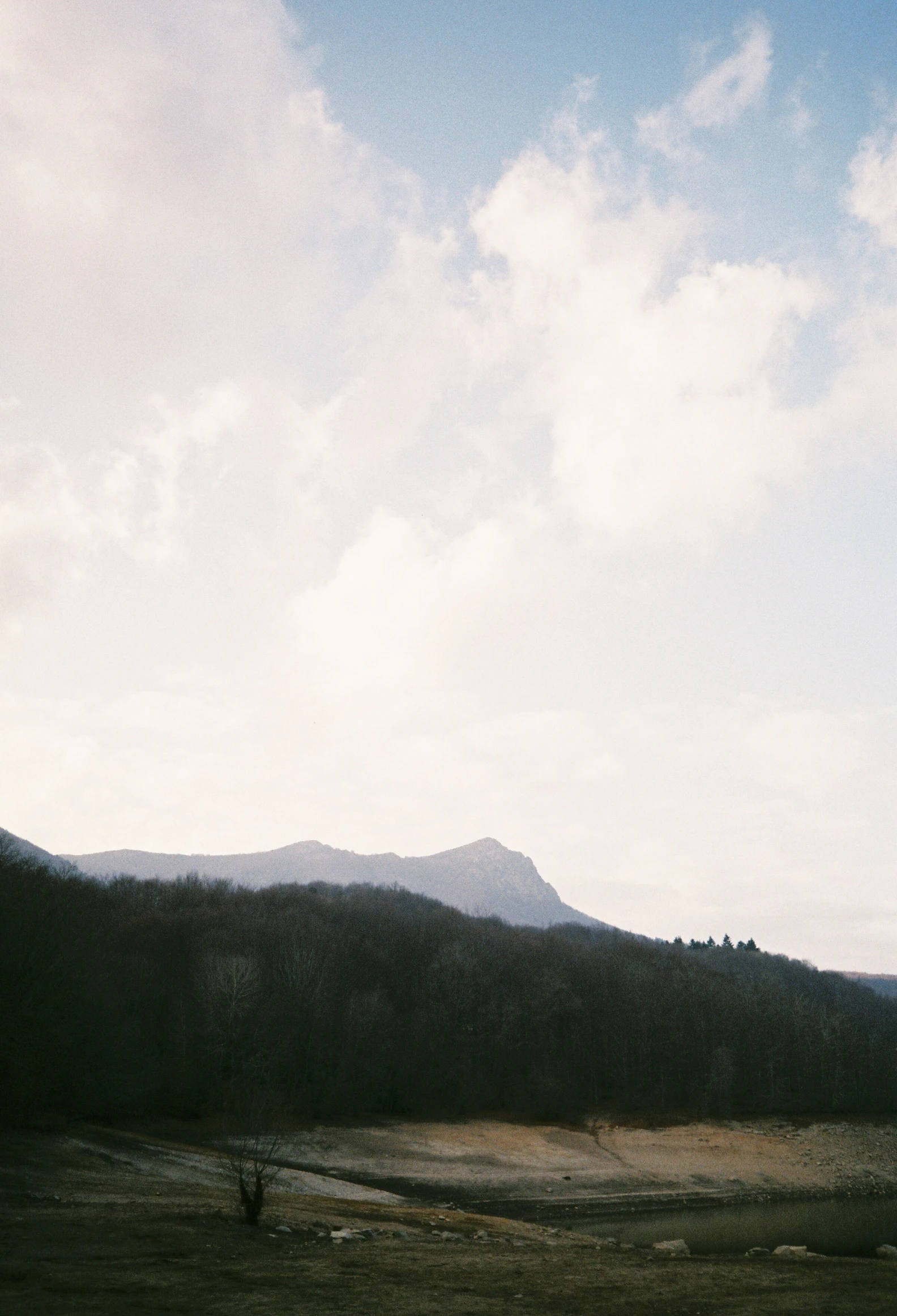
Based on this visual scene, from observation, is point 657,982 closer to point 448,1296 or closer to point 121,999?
point 121,999

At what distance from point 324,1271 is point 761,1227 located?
119ft

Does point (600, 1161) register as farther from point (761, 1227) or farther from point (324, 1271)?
point (324, 1271)

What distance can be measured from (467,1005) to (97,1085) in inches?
2334

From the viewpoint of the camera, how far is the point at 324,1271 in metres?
16.1

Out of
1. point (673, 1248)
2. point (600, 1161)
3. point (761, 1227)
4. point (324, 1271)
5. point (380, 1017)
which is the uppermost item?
point (324, 1271)

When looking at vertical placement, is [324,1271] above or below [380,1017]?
above

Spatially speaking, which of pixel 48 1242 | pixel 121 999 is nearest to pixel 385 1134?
pixel 121 999

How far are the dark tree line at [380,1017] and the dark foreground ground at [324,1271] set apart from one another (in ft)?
78.1

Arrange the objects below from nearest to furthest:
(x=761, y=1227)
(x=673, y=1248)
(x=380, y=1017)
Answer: (x=673, y=1248), (x=761, y=1227), (x=380, y=1017)

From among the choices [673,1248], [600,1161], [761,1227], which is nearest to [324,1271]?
[673,1248]

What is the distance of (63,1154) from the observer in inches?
1330

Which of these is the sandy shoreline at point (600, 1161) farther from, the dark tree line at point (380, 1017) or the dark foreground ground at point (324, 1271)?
the dark foreground ground at point (324, 1271)

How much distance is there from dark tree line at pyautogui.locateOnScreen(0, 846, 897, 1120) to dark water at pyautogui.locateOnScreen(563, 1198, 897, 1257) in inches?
1005

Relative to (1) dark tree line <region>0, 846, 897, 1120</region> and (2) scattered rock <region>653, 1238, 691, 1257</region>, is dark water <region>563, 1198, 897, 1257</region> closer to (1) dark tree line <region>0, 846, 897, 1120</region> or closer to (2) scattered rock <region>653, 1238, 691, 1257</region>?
(2) scattered rock <region>653, 1238, 691, 1257</region>
